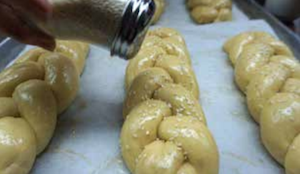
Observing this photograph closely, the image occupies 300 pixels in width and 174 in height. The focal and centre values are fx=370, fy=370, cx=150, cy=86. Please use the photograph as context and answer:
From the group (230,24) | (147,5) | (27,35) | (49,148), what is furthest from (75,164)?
(230,24)

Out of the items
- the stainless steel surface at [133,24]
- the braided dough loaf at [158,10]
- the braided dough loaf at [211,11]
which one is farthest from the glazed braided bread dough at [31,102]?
the braided dough loaf at [211,11]

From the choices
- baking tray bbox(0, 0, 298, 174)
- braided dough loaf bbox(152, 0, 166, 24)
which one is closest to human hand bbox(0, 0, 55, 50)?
baking tray bbox(0, 0, 298, 174)

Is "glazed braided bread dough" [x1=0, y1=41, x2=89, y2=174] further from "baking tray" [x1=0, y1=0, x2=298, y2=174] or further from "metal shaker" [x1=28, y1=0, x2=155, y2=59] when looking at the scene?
"metal shaker" [x1=28, y1=0, x2=155, y2=59]

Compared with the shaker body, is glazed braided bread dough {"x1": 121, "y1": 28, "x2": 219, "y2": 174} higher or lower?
lower

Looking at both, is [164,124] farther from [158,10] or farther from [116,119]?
[158,10]

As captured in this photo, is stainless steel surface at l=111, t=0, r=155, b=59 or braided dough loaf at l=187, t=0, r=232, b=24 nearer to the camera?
stainless steel surface at l=111, t=0, r=155, b=59

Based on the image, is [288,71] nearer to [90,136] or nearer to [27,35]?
[90,136]

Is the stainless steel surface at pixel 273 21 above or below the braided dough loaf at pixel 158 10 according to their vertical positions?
above

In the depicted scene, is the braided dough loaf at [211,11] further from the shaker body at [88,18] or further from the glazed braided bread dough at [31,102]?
the shaker body at [88,18]
